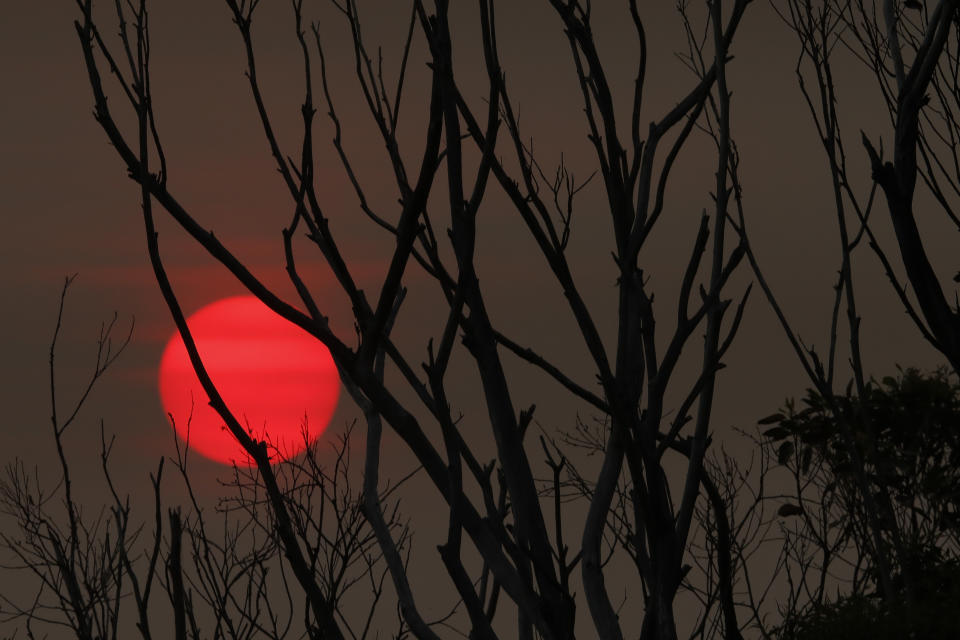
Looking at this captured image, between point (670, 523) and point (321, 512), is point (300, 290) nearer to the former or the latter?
point (670, 523)

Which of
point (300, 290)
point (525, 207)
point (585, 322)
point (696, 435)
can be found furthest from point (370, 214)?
point (696, 435)

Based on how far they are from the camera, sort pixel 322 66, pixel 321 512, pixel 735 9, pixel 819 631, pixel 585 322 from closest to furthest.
A: pixel 585 322, pixel 735 9, pixel 322 66, pixel 819 631, pixel 321 512

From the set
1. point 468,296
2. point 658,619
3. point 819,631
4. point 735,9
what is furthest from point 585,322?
point 819,631

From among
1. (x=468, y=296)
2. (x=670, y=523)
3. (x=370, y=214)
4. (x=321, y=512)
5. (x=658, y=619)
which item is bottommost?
(x=658, y=619)

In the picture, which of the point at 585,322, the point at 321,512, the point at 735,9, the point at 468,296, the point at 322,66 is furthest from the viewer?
the point at 321,512

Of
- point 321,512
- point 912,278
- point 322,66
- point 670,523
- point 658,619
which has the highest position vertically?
point 321,512

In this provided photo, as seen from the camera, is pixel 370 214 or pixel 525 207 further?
pixel 370 214

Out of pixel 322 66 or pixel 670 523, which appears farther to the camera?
pixel 322 66

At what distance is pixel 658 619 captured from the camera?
174 centimetres

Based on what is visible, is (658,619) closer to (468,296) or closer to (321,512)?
(468,296)

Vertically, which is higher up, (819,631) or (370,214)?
(370,214)

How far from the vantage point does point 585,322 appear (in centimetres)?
186

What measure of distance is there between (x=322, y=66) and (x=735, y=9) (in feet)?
3.86

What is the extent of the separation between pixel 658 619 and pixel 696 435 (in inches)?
11.7
